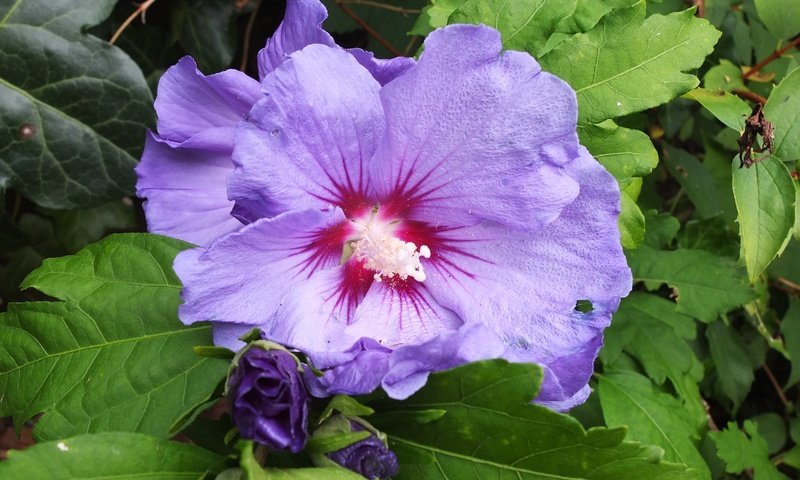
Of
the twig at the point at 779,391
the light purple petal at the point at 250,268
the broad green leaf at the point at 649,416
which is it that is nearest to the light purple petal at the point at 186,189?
the light purple petal at the point at 250,268

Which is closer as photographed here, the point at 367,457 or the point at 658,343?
the point at 367,457

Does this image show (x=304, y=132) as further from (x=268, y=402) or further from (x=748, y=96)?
(x=748, y=96)

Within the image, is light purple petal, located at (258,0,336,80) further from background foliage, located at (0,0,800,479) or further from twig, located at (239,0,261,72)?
twig, located at (239,0,261,72)

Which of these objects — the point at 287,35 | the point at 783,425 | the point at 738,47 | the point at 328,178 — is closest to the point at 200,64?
the point at 287,35

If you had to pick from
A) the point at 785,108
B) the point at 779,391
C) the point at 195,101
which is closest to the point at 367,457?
the point at 195,101

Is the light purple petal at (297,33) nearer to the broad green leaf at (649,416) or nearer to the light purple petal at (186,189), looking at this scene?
the light purple petal at (186,189)

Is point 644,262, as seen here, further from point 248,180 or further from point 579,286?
point 248,180

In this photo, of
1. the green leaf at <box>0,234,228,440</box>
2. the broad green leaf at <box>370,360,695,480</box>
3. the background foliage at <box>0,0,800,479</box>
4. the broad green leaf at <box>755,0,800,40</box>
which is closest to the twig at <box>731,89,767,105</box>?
the background foliage at <box>0,0,800,479</box>
